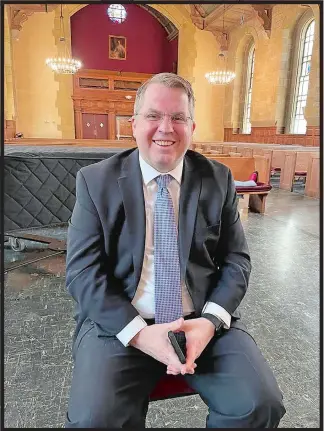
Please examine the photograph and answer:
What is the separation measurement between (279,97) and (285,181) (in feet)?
19.6

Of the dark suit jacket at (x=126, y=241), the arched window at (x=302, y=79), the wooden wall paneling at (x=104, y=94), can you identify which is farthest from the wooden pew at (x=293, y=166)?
the wooden wall paneling at (x=104, y=94)

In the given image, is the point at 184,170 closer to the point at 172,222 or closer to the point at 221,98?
the point at 172,222

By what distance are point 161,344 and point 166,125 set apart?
2.01 ft

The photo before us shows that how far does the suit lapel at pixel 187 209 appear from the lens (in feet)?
3.36

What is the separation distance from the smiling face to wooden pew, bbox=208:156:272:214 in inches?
146

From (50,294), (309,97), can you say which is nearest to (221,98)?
(309,97)

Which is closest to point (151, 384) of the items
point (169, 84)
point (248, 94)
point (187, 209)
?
point (187, 209)

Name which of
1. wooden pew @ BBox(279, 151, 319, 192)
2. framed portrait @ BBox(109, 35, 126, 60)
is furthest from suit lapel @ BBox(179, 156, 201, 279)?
framed portrait @ BBox(109, 35, 126, 60)

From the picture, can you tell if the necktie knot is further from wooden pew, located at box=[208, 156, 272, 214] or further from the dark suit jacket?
wooden pew, located at box=[208, 156, 272, 214]

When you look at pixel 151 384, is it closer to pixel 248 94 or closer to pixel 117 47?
pixel 248 94

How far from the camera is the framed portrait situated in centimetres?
1493

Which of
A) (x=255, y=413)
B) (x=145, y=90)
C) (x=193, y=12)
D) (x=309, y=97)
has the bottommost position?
(x=255, y=413)

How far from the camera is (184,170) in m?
1.10

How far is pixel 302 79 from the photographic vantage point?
37.9ft
